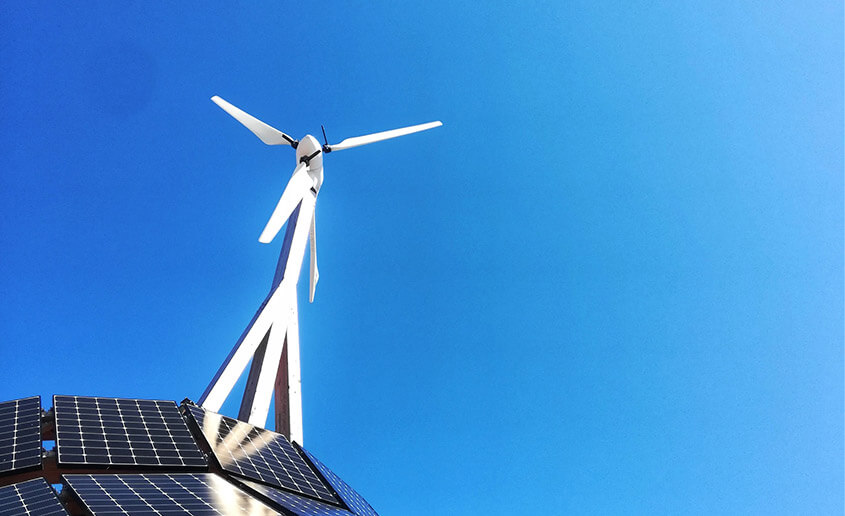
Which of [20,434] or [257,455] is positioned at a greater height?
[257,455]

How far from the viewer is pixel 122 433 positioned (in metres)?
19.1

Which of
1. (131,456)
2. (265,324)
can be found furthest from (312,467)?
(265,324)

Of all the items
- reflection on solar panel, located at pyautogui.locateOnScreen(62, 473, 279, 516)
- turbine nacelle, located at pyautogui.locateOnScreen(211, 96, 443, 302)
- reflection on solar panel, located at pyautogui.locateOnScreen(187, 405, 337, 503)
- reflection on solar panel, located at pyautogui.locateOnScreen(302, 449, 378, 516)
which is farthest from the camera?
turbine nacelle, located at pyautogui.locateOnScreen(211, 96, 443, 302)

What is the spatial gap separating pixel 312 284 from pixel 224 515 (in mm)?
26109

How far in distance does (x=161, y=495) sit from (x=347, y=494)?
27.8 ft

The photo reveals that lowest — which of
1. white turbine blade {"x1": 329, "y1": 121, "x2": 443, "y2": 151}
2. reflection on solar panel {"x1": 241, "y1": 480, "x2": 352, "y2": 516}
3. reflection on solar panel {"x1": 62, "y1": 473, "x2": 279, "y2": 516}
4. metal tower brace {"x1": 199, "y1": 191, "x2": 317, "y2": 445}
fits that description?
reflection on solar panel {"x1": 62, "y1": 473, "x2": 279, "y2": 516}

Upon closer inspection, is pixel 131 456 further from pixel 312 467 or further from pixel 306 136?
pixel 306 136

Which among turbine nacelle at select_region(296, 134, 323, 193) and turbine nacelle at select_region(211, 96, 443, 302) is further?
turbine nacelle at select_region(296, 134, 323, 193)

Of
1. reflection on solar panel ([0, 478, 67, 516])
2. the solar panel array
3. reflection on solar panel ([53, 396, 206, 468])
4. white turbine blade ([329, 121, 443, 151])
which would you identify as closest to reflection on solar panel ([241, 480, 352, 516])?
the solar panel array

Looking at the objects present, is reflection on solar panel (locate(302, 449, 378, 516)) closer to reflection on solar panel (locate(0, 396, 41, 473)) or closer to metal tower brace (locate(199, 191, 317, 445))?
metal tower brace (locate(199, 191, 317, 445))

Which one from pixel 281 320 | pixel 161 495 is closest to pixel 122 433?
pixel 161 495

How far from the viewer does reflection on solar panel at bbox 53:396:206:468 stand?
692 inches

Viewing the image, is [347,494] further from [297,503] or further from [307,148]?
[307,148]

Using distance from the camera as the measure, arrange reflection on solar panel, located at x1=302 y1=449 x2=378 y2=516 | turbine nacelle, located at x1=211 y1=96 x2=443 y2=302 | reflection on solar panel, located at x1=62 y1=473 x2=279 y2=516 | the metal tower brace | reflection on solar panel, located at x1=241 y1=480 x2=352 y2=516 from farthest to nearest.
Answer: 1. turbine nacelle, located at x1=211 y1=96 x2=443 y2=302
2. the metal tower brace
3. reflection on solar panel, located at x1=302 y1=449 x2=378 y2=516
4. reflection on solar panel, located at x1=241 y1=480 x2=352 y2=516
5. reflection on solar panel, located at x1=62 y1=473 x2=279 y2=516
